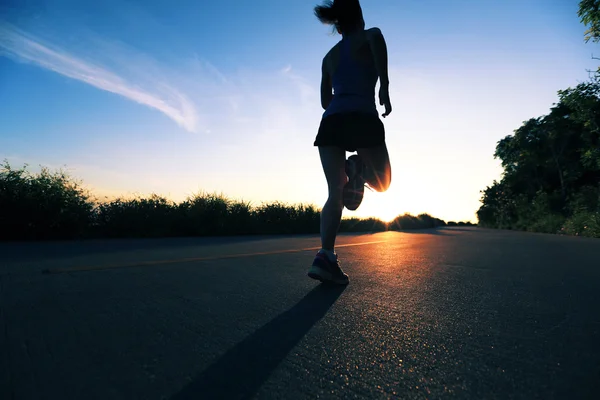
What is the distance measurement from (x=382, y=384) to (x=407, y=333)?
515 mm

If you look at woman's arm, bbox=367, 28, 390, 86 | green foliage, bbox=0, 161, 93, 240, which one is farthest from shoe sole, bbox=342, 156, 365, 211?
green foliage, bbox=0, 161, 93, 240

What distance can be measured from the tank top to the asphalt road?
1.40 meters

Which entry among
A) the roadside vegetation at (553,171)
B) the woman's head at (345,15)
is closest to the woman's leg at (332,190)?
the woman's head at (345,15)

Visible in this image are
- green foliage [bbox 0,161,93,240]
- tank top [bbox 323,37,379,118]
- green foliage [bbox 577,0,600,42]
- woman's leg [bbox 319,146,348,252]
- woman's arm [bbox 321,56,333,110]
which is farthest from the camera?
green foliage [bbox 577,0,600,42]

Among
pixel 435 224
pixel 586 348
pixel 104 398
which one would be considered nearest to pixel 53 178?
pixel 104 398

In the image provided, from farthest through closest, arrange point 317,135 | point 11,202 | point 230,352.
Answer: point 11,202 < point 317,135 < point 230,352

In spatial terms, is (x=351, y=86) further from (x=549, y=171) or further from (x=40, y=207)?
(x=549, y=171)

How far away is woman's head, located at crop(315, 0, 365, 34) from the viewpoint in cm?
299

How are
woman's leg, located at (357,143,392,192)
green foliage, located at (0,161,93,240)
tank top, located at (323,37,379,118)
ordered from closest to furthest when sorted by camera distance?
tank top, located at (323,37,379,118)
woman's leg, located at (357,143,392,192)
green foliage, located at (0,161,93,240)

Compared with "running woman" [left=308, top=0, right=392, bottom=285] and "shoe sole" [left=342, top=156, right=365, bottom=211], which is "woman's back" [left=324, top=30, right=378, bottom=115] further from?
"shoe sole" [left=342, top=156, right=365, bottom=211]

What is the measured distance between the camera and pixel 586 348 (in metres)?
1.35

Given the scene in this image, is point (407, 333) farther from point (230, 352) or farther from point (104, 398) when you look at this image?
point (104, 398)

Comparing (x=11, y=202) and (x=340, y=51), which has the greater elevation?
(x=340, y=51)

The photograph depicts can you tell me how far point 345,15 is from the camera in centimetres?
300
